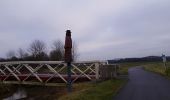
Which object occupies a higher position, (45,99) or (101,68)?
(101,68)

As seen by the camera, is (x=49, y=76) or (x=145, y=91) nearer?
(x=145, y=91)

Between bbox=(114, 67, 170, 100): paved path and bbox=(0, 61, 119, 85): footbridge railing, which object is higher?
bbox=(0, 61, 119, 85): footbridge railing

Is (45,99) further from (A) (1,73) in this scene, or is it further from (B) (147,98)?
(A) (1,73)

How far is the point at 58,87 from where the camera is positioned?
A: 2833cm

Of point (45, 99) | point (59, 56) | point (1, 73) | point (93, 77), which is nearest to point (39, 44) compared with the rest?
point (59, 56)

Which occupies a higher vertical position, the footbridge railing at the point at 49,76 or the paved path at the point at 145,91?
the footbridge railing at the point at 49,76

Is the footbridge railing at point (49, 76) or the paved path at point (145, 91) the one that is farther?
the footbridge railing at point (49, 76)

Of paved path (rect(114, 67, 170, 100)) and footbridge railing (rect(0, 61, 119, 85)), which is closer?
paved path (rect(114, 67, 170, 100))

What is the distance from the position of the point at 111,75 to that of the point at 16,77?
8.37m

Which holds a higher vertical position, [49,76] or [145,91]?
[49,76]

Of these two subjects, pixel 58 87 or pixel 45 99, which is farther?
pixel 58 87

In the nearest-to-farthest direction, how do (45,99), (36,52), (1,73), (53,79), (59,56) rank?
(45,99) → (53,79) → (1,73) → (59,56) → (36,52)

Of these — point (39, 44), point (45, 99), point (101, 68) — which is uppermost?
point (39, 44)

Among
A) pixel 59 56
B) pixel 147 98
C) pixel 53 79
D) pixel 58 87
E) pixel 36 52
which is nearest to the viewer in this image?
pixel 147 98
